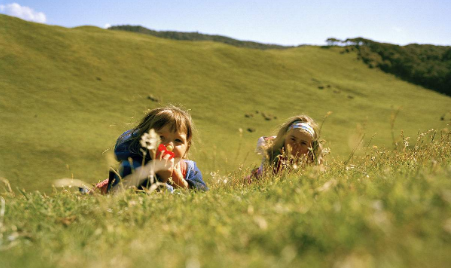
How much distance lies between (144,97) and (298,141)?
63.2 ft

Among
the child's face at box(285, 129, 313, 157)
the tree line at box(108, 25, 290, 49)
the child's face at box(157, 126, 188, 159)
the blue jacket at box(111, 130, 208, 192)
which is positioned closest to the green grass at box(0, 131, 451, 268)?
the blue jacket at box(111, 130, 208, 192)

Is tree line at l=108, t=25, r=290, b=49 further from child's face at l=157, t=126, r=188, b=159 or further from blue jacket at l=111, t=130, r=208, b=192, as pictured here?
child's face at l=157, t=126, r=188, b=159

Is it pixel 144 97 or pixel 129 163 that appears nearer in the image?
pixel 129 163

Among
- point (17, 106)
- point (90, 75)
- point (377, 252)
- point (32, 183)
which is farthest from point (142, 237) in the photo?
point (90, 75)

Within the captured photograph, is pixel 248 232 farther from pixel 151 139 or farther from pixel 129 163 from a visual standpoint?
pixel 129 163

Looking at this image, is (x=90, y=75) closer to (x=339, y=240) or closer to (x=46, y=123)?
(x=46, y=123)

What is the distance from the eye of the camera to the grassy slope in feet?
49.6

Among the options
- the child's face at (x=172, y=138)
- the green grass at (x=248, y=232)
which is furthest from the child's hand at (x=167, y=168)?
the green grass at (x=248, y=232)

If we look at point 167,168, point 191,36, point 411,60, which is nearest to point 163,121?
point 167,168

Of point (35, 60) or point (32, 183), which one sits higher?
point (35, 60)

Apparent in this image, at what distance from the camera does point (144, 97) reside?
23609mm

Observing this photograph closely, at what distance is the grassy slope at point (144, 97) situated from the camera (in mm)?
15125

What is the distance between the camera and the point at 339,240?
138cm

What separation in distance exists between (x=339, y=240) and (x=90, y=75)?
82.4 ft
